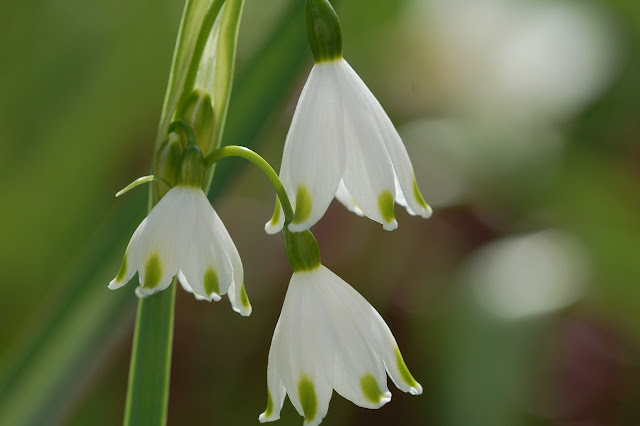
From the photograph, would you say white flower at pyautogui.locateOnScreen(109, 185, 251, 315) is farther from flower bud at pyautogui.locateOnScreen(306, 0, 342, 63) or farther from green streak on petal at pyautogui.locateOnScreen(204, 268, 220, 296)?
flower bud at pyautogui.locateOnScreen(306, 0, 342, 63)

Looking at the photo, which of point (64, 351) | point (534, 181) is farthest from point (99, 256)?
point (534, 181)

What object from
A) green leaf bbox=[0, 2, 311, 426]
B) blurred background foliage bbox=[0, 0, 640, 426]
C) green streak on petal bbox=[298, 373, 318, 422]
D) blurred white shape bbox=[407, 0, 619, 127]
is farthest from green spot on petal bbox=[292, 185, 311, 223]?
blurred white shape bbox=[407, 0, 619, 127]

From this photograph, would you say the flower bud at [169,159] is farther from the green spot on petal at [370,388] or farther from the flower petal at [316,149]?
the green spot on petal at [370,388]

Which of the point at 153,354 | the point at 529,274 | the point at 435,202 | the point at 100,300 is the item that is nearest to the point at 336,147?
the point at 153,354

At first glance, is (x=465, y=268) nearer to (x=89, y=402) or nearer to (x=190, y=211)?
(x=89, y=402)

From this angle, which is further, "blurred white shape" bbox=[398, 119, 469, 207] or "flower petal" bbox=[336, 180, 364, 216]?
"blurred white shape" bbox=[398, 119, 469, 207]

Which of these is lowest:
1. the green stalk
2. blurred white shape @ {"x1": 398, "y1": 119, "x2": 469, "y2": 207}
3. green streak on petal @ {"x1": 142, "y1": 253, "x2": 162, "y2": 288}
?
blurred white shape @ {"x1": 398, "y1": 119, "x2": 469, "y2": 207}

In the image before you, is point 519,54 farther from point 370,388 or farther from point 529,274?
point 370,388

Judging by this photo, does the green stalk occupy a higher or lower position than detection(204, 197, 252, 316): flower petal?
lower
